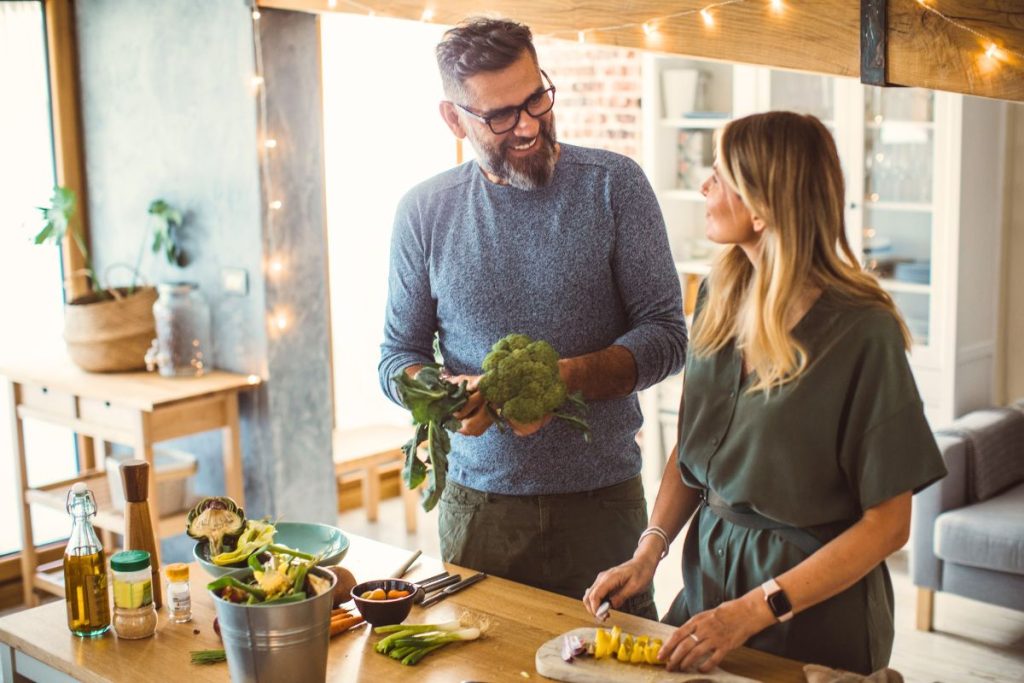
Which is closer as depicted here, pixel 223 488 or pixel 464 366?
pixel 464 366

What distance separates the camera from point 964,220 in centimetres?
452

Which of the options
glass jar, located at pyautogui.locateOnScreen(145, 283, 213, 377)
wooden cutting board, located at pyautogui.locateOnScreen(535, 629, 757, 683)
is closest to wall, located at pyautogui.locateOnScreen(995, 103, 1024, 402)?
glass jar, located at pyautogui.locateOnScreen(145, 283, 213, 377)

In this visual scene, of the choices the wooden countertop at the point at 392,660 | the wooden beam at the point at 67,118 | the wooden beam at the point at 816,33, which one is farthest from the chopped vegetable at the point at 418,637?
the wooden beam at the point at 67,118

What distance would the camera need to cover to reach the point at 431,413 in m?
1.99

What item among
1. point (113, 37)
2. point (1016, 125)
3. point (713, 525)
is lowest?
point (713, 525)

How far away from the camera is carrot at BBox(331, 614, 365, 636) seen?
1928mm

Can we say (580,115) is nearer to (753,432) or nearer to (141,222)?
(141,222)

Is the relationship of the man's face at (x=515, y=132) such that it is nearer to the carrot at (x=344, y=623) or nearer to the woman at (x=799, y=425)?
the woman at (x=799, y=425)

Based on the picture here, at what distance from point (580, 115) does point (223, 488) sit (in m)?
2.70

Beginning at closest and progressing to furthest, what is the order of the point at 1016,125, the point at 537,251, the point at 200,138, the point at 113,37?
the point at 537,251 < the point at 200,138 < the point at 113,37 < the point at 1016,125

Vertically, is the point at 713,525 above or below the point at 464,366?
below

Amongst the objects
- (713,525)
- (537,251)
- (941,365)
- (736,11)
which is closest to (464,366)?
(537,251)

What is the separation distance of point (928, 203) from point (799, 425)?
10.3 feet

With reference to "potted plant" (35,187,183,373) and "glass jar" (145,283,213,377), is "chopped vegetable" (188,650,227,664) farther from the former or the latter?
"potted plant" (35,187,183,373)
